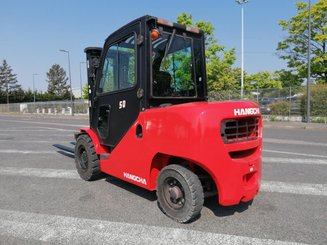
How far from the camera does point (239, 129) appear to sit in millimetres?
3678

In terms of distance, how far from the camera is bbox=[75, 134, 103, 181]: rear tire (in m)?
5.28

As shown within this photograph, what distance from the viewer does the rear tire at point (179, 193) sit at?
3.48m

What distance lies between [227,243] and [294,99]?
19922 millimetres

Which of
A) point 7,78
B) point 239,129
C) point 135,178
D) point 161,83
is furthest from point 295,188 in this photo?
point 7,78

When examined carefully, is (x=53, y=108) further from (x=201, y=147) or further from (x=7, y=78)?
(x=7, y=78)

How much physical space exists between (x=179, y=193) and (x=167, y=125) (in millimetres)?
841

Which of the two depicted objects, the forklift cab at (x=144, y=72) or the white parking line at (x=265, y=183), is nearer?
the forklift cab at (x=144, y=72)

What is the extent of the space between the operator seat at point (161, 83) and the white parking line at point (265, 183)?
2.21m

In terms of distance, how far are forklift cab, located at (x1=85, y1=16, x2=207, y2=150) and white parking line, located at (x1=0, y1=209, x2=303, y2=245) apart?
1432 millimetres

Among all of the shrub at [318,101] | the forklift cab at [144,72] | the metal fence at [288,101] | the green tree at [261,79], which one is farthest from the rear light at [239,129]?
the green tree at [261,79]

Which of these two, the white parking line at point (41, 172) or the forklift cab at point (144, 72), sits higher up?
the forklift cab at point (144, 72)

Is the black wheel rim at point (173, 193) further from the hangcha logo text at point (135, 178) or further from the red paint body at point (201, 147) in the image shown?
the hangcha logo text at point (135, 178)

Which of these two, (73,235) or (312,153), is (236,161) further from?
(312,153)

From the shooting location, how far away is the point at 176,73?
4539 mm
